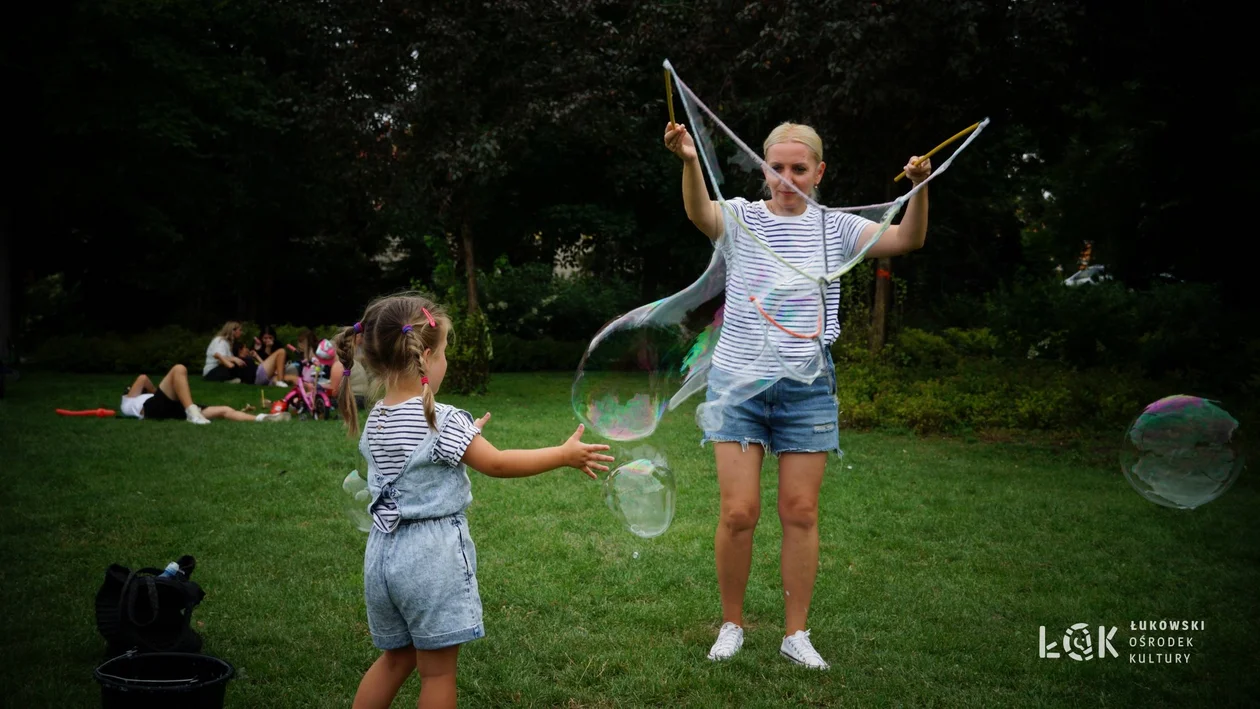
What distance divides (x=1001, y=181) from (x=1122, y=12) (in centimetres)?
1288

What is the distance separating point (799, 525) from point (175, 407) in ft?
29.4

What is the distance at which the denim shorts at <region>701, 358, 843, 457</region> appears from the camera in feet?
12.6

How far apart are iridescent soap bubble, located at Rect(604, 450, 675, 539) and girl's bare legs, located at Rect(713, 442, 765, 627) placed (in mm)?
255

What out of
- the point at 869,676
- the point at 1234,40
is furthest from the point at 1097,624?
the point at 1234,40

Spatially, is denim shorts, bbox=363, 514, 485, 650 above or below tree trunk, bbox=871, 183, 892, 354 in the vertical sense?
below

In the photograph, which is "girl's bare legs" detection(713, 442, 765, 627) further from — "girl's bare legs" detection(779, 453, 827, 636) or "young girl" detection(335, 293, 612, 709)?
"young girl" detection(335, 293, 612, 709)

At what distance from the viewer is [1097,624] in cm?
458

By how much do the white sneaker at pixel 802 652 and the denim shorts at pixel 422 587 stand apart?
149 cm

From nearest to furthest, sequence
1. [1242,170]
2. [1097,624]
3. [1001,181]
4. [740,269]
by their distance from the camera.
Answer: [740,269]
[1097,624]
[1242,170]
[1001,181]

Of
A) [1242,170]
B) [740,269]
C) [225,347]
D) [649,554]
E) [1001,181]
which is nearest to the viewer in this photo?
[740,269]

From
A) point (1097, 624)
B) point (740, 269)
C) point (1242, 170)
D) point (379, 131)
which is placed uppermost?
point (379, 131)

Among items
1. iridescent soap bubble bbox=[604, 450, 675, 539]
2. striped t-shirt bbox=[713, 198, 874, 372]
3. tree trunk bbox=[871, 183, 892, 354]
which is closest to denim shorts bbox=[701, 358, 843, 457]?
striped t-shirt bbox=[713, 198, 874, 372]

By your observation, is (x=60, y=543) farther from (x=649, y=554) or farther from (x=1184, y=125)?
(x=1184, y=125)

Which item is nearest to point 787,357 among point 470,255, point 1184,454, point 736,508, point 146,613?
point 736,508
